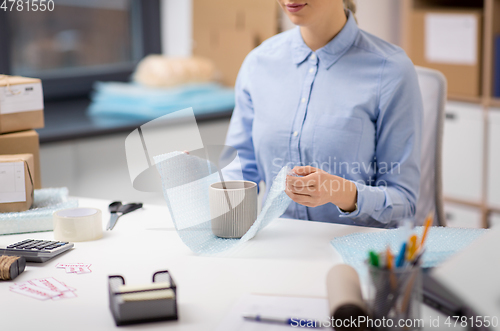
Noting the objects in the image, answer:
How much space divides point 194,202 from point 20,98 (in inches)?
19.6

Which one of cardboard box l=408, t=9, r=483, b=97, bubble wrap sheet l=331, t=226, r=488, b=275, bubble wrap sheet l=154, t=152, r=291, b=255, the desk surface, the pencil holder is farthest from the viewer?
cardboard box l=408, t=9, r=483, b=97

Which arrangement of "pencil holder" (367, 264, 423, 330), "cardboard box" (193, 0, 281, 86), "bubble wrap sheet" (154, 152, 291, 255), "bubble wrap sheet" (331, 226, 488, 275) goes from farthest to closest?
"cardboard box" (193, 0, 281, 86) → "bubble wrap sheet" (154, 152, 291, 255) → "bubble wrap sheet" (331, 226, 488, 275) → "pencil holder" (367, 264, 423, 330)

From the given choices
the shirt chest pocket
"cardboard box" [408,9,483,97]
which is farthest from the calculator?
"cardboard box" [408,9,483,97]

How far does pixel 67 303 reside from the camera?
0.79m

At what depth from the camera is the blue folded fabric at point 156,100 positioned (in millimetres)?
2283

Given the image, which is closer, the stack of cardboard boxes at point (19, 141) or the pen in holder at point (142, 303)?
the pen in holder at point (142, 303)

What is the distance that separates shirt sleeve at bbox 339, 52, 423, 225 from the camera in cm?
122

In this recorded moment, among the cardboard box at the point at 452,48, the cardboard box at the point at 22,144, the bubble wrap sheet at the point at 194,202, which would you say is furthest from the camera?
the cardboard box at the point at 452,48

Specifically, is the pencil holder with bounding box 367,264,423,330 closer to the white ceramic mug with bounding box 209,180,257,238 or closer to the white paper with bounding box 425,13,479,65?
the white ceramic mug with bounding box 209,180,257,238

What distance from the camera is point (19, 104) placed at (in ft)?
4.06

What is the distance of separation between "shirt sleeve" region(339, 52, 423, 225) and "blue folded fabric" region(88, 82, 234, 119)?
3.90 feet

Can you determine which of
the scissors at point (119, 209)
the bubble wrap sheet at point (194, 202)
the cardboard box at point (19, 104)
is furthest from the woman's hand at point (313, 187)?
the cardboard box at point (19, 104)

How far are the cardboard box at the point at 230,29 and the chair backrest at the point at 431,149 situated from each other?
1.12 m

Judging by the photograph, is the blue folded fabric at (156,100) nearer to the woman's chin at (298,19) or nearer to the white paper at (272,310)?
the woman's chin at (298,19)
